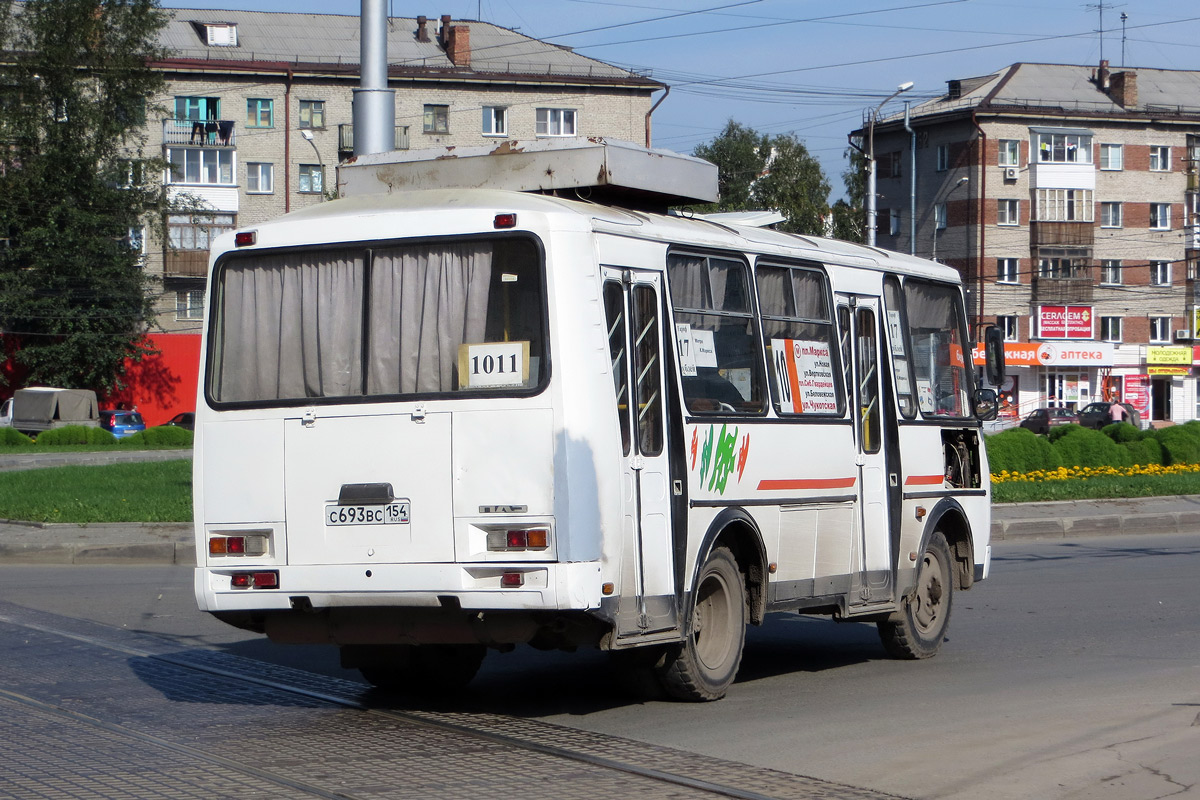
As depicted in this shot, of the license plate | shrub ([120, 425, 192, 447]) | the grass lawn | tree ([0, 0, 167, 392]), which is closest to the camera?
the license plate

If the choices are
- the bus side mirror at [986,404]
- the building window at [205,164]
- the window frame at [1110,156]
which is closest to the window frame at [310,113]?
the building window at [205,164]

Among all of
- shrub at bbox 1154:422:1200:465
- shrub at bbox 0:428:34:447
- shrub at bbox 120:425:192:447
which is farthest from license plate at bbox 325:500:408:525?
shrub at bbox 0:428:34:447

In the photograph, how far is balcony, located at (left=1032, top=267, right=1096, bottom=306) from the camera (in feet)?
234

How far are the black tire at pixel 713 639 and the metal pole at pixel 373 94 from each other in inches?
240

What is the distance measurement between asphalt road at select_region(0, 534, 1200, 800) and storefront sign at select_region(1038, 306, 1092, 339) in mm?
58466

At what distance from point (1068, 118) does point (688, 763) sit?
6962 cm

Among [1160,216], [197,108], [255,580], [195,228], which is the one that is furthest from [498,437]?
[1160,216]

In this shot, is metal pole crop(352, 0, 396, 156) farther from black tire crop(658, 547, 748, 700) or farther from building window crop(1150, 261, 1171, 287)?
building window crop(1150, 261, 1171, 287)

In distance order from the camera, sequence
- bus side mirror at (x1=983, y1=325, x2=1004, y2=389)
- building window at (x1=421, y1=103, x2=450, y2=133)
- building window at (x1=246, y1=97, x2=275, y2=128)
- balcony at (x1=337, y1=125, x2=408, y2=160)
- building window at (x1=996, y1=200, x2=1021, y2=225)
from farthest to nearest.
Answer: building window at (x1=996, y1=200, x2=1021, y2=225) < building window at (x1=421, y1=103, x2=450, y2=133) < balcony at (x1=337, y1=125, x2=408, y2=160) < building window at (x1=246, y1=97, x2=275, y2=128) < bus side mirror at (x1=983, y1=325, x2=1004, y2=389)

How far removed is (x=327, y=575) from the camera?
7.59m

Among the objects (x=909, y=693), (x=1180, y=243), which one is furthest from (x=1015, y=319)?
(x=909, y=693)

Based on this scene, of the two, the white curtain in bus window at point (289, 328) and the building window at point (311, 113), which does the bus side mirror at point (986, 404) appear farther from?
the building window at point (311, 113)

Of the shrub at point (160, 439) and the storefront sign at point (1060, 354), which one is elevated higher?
the storefront sign at point (1060, 354)

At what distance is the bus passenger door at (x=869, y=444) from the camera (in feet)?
31.9
